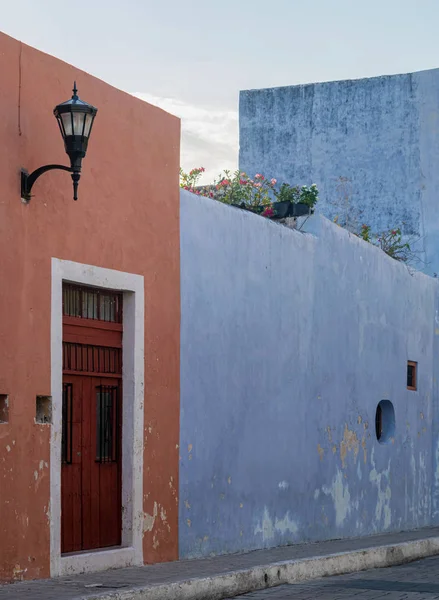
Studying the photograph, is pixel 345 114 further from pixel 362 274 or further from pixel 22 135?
pixel 22 135

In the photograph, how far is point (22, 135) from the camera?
28.9 feet

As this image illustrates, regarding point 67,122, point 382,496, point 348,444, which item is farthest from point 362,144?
point 67,122

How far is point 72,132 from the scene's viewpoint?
870cm

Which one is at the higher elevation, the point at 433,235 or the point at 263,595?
the point at 433,235

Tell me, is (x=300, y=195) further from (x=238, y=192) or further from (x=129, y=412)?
(x=129, y=412)

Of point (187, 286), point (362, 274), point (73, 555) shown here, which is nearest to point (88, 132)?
point (187, 286)

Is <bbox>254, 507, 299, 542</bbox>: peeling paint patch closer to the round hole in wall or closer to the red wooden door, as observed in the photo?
the red wooden door

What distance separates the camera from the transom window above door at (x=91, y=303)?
9586 mm

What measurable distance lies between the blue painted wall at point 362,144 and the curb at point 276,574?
8701 millimetres

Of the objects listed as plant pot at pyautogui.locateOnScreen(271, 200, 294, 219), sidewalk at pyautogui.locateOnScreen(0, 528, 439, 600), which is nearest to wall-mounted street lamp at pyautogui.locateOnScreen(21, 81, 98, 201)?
sidewalk at pyautogui.locateOnScreen(0, 528, 439, 600)

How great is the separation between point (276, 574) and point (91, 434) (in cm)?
201

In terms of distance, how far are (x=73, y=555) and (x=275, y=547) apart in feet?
12.5

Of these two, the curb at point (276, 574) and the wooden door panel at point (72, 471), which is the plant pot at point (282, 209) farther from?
the wooden door panel at point (72, 471)

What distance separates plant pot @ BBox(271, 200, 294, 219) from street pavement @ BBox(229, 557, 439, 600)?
15.5ft
